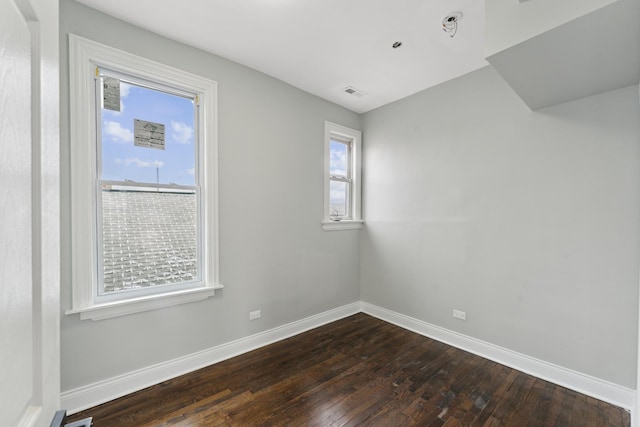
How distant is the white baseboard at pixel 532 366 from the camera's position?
2.03m

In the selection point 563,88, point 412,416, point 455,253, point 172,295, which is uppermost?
point 563,88

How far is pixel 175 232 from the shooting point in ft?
7.85

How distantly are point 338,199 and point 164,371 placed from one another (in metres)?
2.68

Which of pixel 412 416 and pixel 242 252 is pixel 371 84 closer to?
pixel 242 252

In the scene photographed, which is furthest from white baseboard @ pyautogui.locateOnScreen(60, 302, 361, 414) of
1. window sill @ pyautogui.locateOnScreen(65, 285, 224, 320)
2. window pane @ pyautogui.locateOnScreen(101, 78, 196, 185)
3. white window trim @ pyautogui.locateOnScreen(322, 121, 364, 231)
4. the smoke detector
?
the smoke detector

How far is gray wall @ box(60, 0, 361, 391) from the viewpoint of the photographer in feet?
6.39

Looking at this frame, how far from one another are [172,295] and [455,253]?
111 inches

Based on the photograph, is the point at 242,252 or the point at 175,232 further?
the point at 242,252

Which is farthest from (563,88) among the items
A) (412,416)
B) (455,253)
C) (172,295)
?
(172,295)

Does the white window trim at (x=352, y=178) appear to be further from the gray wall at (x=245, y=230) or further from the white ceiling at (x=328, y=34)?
the white ceiling at (x=328, y=34)

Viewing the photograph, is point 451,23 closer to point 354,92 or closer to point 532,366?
point 354,92

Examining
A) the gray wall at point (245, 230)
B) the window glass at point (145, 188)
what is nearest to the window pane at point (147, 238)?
the window glass at point (145, 188)

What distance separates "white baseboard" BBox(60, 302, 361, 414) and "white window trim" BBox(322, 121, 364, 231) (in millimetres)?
1264

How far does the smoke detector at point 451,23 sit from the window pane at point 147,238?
8.28ft
